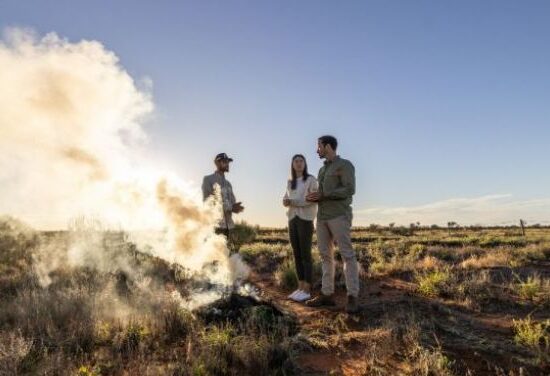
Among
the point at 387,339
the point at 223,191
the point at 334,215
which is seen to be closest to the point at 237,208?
the point at 223,191

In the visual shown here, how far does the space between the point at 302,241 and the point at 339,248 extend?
1.20 metres

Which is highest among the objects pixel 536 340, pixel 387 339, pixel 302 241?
pixel 302 241

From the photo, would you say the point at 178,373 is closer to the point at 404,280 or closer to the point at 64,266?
the point at 404,280

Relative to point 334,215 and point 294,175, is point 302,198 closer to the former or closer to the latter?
point 294,175

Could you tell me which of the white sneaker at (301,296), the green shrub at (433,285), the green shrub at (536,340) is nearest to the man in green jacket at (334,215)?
the white sneaker at (301,296)

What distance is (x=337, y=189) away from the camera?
663 cm

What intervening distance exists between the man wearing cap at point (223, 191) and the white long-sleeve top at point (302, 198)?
863 mm

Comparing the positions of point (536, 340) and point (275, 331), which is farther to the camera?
point (275, 331)

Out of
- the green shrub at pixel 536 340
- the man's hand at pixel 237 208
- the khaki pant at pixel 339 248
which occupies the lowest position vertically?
the green shrub at pixel 536 340

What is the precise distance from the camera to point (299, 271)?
810 centimetres

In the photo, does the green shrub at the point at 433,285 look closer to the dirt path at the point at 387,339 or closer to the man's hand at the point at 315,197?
the dirt path at the point at 387,339

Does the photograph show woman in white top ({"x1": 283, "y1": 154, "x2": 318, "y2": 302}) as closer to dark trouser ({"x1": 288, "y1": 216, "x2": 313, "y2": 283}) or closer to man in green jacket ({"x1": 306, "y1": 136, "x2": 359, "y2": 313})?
dark trouser ({"x1": 288, "y1": 216, "x2": 313, "y2": 283})

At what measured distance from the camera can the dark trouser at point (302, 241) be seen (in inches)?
307

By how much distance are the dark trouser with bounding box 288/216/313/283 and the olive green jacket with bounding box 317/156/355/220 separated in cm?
87
